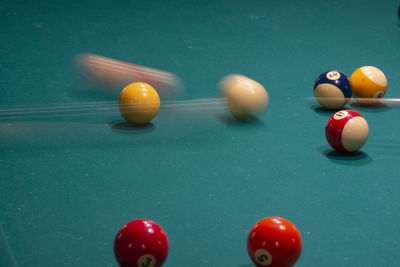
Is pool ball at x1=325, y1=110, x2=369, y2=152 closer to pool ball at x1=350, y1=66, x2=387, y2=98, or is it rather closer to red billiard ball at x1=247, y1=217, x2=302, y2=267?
pool ball at x1=350, y1=66, x2=387, y2=98

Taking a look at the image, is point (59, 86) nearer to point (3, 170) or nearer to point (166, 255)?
point (3, 170)

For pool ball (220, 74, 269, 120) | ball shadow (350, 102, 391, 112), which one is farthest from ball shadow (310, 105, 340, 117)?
pool ball (220, 74, 269, 120)

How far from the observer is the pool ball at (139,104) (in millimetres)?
4984

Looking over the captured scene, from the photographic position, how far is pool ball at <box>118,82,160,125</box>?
4.98 m

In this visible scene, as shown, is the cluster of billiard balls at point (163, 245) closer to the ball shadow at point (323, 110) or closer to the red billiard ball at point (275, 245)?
the red billiard ball at point (275, 245)

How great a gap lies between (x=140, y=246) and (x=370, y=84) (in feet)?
11.9

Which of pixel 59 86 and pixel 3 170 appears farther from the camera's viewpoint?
pixel 59 86

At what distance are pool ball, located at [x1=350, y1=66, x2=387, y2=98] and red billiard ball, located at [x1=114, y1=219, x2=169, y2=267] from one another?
346cm

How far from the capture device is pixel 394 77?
648cm

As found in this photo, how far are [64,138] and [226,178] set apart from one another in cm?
155

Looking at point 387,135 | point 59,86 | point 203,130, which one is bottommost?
point 59,86

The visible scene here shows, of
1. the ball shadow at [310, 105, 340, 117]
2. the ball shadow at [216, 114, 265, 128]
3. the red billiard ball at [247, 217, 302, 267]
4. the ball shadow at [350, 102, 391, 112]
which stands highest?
the red billiard ball at [247, 217, 302, 267]

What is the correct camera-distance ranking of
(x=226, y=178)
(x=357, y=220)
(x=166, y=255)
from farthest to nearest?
(x=226, y=178) → (x=357, y=220) → (x=166, y=255)

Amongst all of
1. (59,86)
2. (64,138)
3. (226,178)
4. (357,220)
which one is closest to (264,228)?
(357,220)
